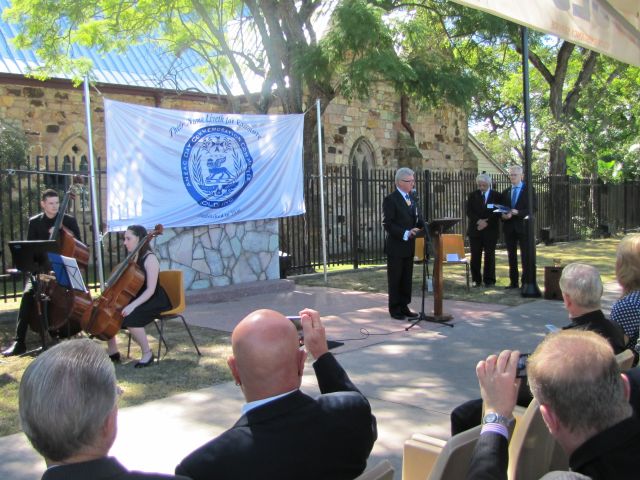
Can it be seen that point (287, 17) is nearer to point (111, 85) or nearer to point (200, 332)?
point (111, 85)

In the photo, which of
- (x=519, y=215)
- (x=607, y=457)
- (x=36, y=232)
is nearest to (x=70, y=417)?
(x=607, y=457)

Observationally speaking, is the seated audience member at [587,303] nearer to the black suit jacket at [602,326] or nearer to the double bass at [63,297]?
the black suit jacket at [602,326]

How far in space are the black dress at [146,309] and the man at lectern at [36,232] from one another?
1535mm

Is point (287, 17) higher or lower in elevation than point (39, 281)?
higher

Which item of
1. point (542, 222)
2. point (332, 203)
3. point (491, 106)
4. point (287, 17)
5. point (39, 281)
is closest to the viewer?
point (39, 281)

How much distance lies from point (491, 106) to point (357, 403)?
40689 millimetres

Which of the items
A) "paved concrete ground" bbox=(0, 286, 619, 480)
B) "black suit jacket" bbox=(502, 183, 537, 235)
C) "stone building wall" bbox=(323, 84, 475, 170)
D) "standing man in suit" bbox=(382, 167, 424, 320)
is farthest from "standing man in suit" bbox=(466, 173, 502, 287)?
"stone building wall" bbox=(323, 84, 475, 170)

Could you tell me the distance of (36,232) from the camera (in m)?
7.43

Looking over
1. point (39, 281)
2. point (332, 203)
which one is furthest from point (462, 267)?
point (39, 281)

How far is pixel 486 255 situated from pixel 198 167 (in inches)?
204

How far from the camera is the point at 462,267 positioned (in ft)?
46.6

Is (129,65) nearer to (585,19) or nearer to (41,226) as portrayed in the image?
(41,226)

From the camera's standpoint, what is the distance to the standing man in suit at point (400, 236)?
8.34m

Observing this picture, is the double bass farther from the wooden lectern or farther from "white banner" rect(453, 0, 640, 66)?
"white banner" rect(453, 0, 640, 66)
